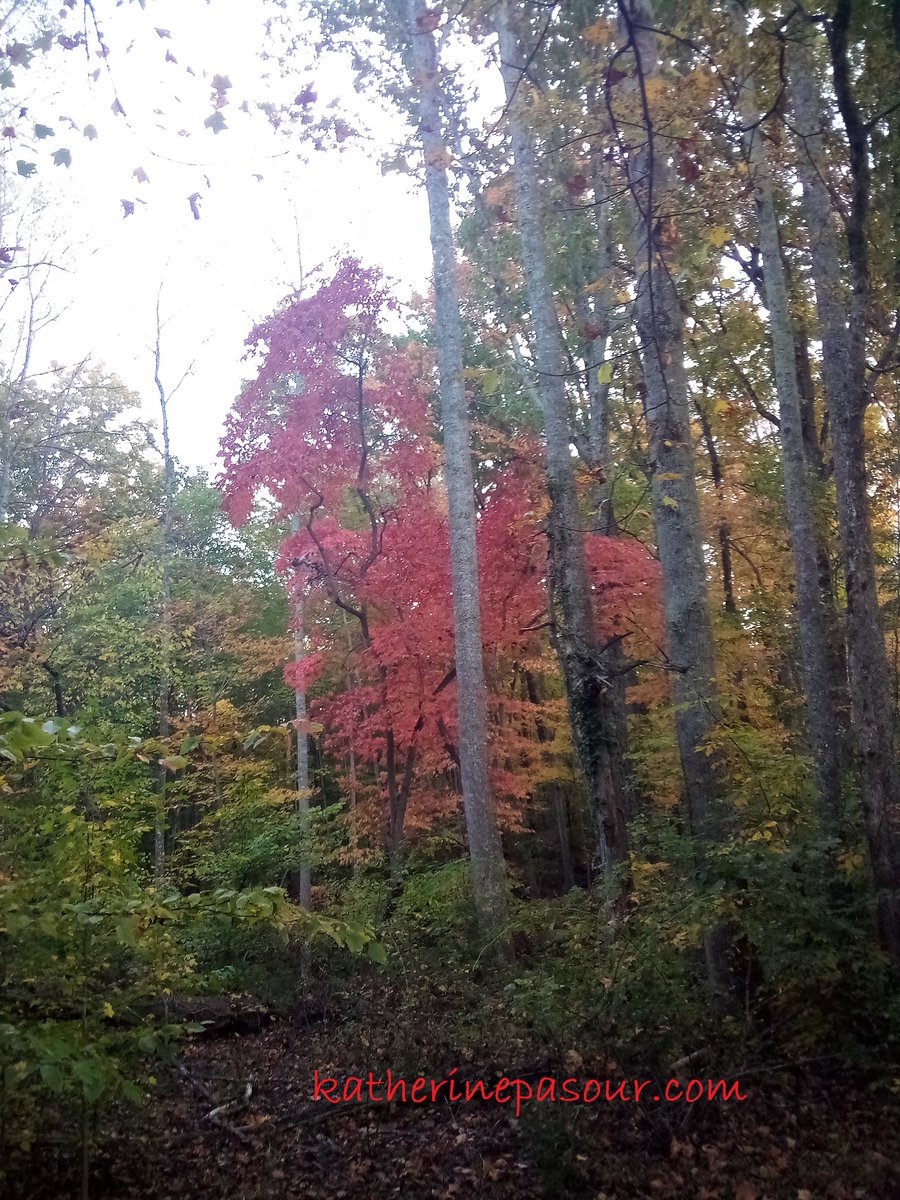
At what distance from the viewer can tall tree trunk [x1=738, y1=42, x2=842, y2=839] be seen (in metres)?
7.78

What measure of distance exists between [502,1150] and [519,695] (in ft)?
40.6

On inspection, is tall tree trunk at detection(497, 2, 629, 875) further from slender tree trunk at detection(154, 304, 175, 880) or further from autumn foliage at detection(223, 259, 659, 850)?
slender tree trunk at detection(154, 304, 175, 880)

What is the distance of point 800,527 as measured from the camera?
9477 mm

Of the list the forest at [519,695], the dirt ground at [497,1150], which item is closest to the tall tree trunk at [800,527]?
the forest at [519,695]

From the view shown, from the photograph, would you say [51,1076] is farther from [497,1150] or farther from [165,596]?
[165,596]

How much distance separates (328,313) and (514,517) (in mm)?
3683

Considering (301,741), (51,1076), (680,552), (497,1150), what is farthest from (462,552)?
(51,1076)

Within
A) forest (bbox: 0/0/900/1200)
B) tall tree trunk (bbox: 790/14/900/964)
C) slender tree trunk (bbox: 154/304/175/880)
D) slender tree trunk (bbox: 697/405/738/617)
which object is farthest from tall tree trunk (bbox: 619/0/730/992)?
slender tree trunk (bbox: 154/304/175/880)

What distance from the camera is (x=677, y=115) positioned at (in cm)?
468

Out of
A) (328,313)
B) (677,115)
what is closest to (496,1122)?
(677,115)

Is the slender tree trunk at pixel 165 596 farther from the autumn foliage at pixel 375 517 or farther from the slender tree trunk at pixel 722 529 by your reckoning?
the slender tree trunk at pixel 722 529

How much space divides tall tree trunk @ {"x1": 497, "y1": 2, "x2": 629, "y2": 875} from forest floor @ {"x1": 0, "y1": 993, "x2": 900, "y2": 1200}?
279 centimetres

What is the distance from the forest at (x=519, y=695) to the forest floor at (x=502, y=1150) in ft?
0.09

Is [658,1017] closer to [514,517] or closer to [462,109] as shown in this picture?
[514,517]
